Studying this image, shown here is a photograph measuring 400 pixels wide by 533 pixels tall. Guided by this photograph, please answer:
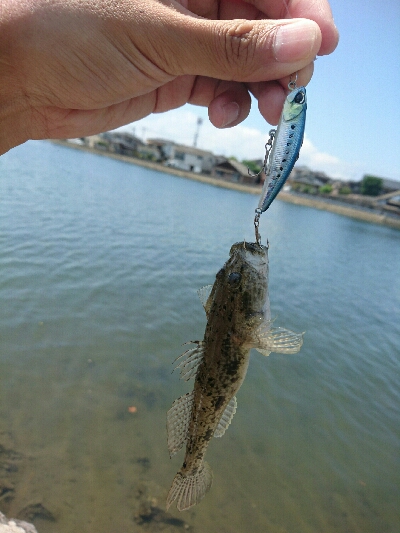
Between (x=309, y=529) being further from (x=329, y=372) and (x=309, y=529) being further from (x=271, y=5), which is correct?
(x=271, y=5)

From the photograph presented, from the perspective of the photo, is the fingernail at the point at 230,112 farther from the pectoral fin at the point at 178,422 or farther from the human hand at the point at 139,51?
the pectoral fin at the point at 178,422

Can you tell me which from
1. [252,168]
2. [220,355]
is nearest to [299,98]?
[220,355]

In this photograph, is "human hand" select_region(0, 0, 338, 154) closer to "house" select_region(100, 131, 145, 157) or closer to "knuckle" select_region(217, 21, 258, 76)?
"knuckle" select_region(217, 21, 258, 76)

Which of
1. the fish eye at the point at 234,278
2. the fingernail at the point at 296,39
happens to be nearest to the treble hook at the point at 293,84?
the fingernail at the point at 296,39

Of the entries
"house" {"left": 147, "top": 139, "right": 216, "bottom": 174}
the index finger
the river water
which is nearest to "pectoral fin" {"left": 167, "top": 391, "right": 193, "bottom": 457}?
the river water

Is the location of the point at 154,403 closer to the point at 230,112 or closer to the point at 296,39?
the point at 230,112

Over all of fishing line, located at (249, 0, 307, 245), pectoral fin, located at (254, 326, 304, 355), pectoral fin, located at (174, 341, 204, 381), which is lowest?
pectoral fin, located at (174, 341, 204, 381)

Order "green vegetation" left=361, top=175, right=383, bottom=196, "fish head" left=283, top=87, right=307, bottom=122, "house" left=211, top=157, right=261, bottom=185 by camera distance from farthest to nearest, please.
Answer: "green vegetation" left=361, top=175, right=383, bottom=196, "house" left=211, top=157, right=261, bottom=185, "fish head" left=283, top=87, right=307, bottom=122
